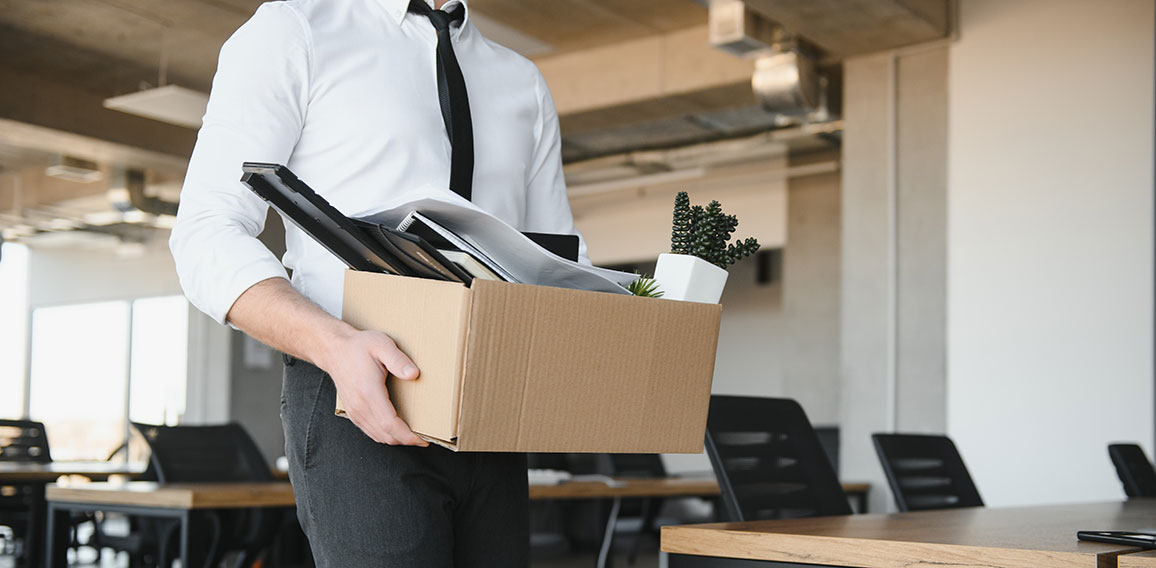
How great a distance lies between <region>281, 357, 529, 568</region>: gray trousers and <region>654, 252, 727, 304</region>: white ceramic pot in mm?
251

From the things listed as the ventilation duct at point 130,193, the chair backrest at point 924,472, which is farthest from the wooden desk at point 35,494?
the ventilation duct at point 130,193

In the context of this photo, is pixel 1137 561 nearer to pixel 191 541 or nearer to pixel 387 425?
pixel 387 425

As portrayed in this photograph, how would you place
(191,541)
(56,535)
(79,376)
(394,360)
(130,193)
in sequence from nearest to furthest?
(394,360) < (191,541) < (56,535) < (130,193) < (79,376)

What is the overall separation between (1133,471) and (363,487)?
2772 millimetres

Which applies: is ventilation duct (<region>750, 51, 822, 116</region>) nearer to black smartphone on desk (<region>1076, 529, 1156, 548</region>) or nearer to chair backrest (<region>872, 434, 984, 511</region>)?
chair backrest (<region>872, 434, 984, 511</region>)

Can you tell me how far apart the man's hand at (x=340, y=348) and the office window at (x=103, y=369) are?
10.7 meters

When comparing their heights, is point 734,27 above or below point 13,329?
above

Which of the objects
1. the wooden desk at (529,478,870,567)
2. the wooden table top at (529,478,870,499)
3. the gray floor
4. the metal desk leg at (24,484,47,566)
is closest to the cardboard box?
the wooden table top at (529,478,870,499)

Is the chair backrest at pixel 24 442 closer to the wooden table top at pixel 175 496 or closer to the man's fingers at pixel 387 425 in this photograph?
the wooden table top at pixel 175 496

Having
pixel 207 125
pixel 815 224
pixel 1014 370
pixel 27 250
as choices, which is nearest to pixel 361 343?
pixel 207 125

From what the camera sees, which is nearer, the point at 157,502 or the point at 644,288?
the point at 644,288

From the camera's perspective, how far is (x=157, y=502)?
2832 millimetres

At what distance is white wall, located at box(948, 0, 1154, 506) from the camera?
484 cm

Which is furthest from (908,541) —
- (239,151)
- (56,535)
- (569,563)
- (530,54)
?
(569,563)
